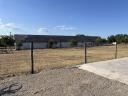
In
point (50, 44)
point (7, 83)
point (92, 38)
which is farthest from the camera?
point (92, 38)

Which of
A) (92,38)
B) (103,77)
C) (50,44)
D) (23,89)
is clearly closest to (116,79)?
(103,77)

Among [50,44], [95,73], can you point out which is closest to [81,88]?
[95,73]

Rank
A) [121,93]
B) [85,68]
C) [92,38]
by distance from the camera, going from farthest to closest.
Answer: [92,38] → [85,68] → [121,93]

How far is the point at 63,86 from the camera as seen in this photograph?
6.60 metres

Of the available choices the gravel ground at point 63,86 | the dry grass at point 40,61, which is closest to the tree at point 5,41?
the dry grass at point 40,61

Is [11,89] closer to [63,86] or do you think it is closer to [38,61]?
[63,86]

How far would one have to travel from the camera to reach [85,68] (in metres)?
9.70

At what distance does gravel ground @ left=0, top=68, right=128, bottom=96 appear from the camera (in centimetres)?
596

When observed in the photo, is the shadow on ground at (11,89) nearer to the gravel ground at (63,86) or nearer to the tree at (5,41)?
the gravel ground at (63,86)

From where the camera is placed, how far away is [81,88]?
635 cm

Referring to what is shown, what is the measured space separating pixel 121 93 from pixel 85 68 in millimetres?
3904

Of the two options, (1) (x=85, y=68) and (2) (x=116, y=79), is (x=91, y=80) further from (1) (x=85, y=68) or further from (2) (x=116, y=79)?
(1) (x=85, y=68)

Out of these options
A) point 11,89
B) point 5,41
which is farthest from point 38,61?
point 5,41

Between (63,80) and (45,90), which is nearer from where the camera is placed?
(45,90)
